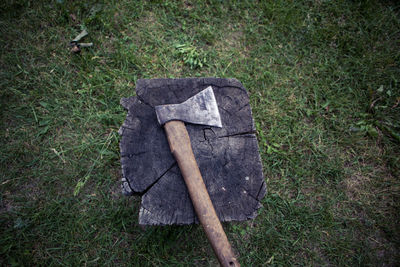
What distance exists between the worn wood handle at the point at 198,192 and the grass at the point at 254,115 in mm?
866

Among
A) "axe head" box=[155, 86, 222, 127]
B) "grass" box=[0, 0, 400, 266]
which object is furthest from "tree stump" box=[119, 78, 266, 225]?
"grass" box=[0, 0, 400, 266]

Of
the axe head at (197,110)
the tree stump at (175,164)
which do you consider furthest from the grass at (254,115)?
the axe head at (197,110)

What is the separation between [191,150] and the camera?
1.84 m

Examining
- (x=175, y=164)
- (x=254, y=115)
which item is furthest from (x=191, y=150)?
(x=254, y=115)

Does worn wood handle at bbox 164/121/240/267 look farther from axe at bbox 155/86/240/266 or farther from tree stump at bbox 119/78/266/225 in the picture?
tree stump at bbox 119/78/266/225

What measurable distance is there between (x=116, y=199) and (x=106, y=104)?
113cm

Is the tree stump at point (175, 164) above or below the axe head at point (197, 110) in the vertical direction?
below

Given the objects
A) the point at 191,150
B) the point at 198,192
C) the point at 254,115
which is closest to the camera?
the point at 198,192

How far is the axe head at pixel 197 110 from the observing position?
1897mm

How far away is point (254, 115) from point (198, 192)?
1612mm

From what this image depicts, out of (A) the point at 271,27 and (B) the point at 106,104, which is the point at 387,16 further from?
(B) the point at 106,104

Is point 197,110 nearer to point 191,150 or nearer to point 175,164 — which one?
point 191,150

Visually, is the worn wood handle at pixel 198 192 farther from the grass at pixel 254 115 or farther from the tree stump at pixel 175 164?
the grass at pixel 254 115

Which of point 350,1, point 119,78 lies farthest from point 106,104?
point 350,1
